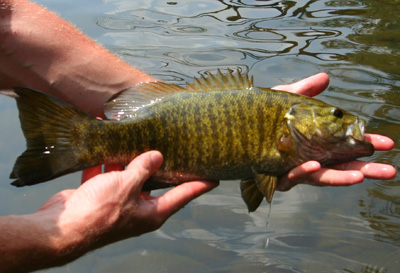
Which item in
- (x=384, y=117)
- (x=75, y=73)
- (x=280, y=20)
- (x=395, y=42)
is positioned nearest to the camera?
(x=75, y=73)

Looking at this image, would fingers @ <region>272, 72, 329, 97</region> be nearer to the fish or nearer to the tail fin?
the fish

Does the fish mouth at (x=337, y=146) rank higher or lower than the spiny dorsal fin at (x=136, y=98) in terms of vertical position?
lower

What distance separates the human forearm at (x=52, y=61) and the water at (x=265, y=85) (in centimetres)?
97

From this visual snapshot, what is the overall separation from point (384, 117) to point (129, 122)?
9.32 feet

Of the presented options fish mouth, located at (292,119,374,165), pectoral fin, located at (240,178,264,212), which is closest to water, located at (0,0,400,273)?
pectoral fin, located at (240,178,264,212)

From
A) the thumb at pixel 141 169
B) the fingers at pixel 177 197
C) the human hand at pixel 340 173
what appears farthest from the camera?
the human hand at pixel 340 173

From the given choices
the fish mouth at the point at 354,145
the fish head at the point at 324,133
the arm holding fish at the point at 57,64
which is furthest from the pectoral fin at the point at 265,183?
the arm holding fish at the point at 57,64

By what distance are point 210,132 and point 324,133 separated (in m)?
0.67

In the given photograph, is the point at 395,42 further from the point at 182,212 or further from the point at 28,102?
the point at 28,102

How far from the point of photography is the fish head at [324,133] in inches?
106

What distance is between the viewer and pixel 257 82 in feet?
16.5

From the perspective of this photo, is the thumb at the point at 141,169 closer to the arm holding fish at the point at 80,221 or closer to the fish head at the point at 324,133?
the arm holding fish at the point at 80,221

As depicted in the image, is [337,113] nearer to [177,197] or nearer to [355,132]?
[355,132]

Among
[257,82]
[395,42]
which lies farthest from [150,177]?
[395,42]
